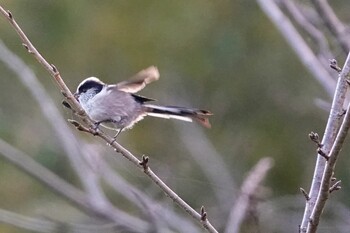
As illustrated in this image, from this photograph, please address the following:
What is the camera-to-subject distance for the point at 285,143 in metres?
8.48

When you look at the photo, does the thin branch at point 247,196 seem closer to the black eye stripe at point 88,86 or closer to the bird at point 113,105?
the bird at point 113,105

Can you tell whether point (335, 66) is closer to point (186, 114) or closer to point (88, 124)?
point (186, 114)

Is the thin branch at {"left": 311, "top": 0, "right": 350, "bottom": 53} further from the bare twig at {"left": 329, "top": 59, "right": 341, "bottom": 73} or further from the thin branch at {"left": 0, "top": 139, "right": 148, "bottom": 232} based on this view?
the bare twig at {"left": 329, "top": 59, "right": 341, "bottom": 73}

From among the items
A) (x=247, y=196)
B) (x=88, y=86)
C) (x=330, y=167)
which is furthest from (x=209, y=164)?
(x=330, y=167)

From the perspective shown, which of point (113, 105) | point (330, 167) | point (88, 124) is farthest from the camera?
point (113, 105)

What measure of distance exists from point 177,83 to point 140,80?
18.2 feet

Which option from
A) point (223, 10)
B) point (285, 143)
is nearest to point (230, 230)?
point (285, 143)

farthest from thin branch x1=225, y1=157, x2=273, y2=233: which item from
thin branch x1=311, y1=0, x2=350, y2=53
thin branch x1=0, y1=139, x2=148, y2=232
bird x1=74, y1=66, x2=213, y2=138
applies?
thin branch x1=311, y1=0, x2=350, y2=53

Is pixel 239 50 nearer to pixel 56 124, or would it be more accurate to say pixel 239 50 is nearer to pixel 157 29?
pixel 157 29

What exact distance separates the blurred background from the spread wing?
4.51 metres

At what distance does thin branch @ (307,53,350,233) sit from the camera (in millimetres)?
2297

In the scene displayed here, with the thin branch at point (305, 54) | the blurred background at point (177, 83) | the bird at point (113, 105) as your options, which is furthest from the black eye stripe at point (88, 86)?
the blurred background at point (177, 83)

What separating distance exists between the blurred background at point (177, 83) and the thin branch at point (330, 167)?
5.10m

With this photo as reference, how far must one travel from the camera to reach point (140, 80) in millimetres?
2977
